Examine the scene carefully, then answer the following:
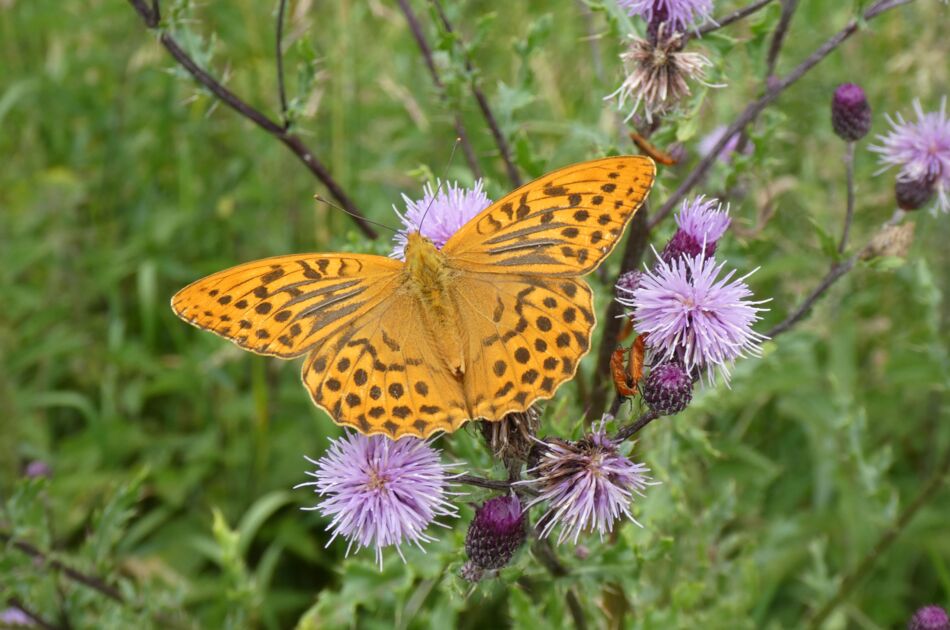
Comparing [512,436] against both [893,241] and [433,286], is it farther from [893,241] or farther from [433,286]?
[893,241]

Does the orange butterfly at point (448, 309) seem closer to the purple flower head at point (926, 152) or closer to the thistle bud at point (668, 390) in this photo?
the thistle bud at point (668, 390)

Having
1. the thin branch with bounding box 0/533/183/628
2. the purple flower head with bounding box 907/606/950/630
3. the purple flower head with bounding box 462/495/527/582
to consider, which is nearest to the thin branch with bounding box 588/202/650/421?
the purple flower head with bounding box 462/495/527/582

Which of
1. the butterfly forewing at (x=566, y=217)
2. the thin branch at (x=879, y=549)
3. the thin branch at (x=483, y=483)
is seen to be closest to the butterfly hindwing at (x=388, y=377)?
the thin branch at (x=483, y=483)

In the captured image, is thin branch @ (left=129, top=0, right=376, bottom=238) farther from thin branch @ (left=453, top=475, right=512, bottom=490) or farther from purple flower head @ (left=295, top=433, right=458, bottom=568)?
thin branch @ (left=453, top=475, right=512, bottom=490)

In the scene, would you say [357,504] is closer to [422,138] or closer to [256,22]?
[422,138]

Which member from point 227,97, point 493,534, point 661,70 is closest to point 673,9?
point 661,70

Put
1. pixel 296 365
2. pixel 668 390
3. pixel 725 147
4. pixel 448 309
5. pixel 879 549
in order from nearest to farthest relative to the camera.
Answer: pixel 668 390 < pixel 448 309 < pixel 725 147 < pixel 879 549 < pixel 296 365

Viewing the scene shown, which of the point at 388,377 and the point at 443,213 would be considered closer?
the point at 388,377
